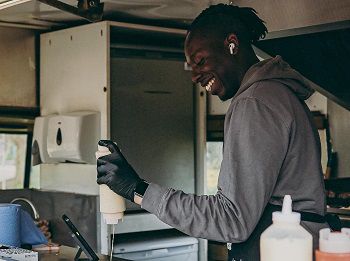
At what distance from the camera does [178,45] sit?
18.2ft

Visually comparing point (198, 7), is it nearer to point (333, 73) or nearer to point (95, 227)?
point (333, 73)

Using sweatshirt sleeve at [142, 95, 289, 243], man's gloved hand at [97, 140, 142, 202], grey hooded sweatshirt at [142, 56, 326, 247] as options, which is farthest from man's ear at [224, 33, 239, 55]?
man's gloved hand at [97, 140, 142, 202]

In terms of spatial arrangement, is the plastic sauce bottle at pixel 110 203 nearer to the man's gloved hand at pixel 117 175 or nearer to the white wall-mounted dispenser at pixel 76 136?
the man's gloved hand at pixel 117 175

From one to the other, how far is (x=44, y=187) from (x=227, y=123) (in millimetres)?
3505

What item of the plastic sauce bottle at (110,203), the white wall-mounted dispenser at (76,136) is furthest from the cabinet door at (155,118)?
the plastic sauce bottle at (110,203)

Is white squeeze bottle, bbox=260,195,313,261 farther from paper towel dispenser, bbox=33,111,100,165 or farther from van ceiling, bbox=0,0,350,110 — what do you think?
paper towel dispenser, bbox=33,111,100,165

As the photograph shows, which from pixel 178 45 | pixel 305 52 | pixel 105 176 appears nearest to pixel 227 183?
pixel 105 176

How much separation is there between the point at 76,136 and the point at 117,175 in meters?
2.60

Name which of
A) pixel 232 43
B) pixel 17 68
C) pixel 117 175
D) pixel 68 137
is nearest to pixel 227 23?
pixel 232 43

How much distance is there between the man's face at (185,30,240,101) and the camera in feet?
7.87

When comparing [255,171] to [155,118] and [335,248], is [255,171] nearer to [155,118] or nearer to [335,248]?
[335,248]

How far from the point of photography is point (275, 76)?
235 cm

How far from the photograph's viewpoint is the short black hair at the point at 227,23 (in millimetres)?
2418

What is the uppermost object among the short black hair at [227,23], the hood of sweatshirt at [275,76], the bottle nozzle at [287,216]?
the short black hair at [227,23]
